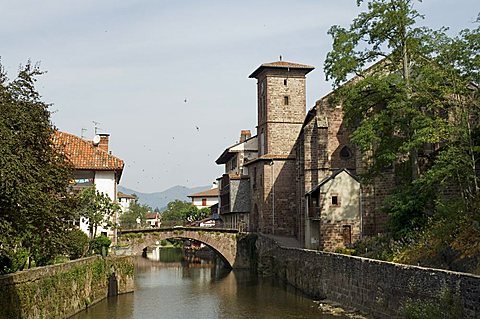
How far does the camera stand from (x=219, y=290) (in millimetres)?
41750

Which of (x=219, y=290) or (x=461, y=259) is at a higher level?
(x=461, y=259)

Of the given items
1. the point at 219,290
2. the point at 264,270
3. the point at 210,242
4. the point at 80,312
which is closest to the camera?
the point at 80,312

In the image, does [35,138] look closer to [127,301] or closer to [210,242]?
[127,301]

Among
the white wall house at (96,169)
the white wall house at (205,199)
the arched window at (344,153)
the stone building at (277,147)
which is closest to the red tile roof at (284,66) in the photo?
the stone building at (277,147)

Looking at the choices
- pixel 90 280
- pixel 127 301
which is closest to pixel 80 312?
pixel 90 280

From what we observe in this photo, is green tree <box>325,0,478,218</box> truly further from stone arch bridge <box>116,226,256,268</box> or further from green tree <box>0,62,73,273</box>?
stone arch bridge <box>116,226,256,268</box>

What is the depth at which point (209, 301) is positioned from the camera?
118 feet

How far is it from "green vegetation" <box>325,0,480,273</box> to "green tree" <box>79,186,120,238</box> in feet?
50.6

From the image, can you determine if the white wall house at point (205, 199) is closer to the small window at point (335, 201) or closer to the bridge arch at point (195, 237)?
the bridge arch at point (195, 237)

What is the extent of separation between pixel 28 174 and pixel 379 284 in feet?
46.2

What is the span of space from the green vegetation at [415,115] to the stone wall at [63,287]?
45.5 ft

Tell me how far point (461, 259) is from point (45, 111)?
14.9 meters

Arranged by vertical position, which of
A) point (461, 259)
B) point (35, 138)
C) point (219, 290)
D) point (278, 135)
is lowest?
point (219, 290)

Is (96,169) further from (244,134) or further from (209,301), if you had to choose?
(244,134)
